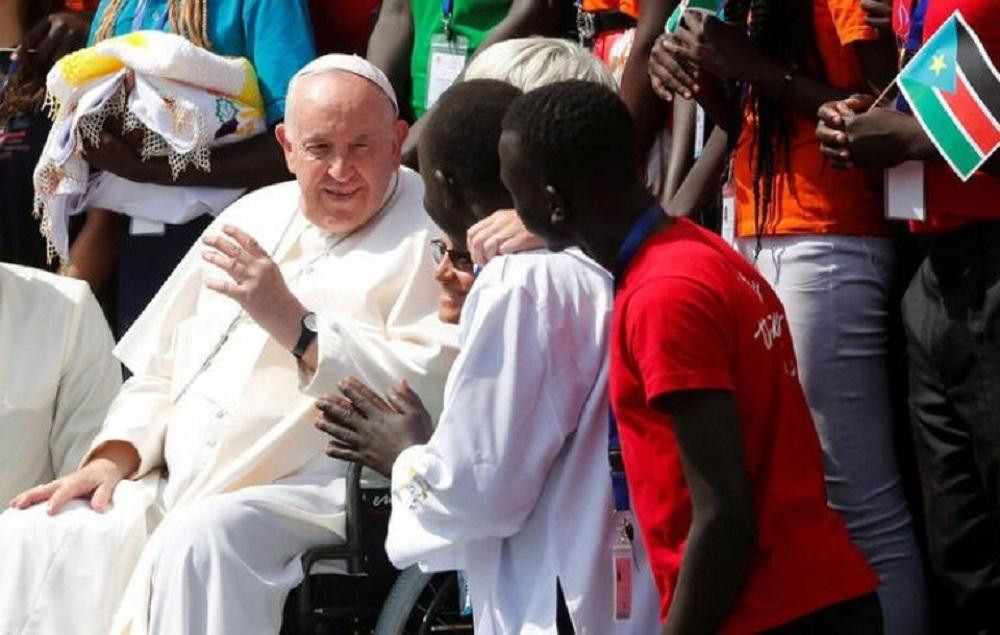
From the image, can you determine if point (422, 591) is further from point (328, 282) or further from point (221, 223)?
point (221, 223)

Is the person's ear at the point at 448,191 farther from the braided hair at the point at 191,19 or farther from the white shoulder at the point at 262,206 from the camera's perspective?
the braided hair at the point at 191,19

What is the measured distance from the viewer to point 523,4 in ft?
20.4

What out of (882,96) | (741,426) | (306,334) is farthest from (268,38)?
(741,426)

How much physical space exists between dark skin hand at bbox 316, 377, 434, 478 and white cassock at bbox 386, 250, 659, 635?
0.50 m

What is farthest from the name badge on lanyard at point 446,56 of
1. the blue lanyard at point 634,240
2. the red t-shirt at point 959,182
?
the blue lanyard at point 634,240

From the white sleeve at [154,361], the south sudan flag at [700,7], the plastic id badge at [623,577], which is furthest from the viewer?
the white sleeve at [154,361]

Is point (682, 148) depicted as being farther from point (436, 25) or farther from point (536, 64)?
point (436, 25)

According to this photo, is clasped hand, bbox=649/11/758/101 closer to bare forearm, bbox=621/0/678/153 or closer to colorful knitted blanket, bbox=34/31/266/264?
bare forearm, bbox=621/0/678/153

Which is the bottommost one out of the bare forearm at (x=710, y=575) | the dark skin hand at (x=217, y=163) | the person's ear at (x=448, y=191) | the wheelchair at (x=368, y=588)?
the wheelchair at (x=368, y=588)

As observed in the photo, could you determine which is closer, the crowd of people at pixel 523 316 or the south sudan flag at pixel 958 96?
the crowd of people at pixel 523 316

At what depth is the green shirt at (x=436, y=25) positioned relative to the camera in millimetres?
6434

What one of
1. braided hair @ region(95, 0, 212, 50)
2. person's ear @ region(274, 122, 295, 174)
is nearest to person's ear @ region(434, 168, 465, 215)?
person's ear @ region(274, 122, 295, 174)

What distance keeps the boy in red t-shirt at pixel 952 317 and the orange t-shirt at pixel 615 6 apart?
1165 mm

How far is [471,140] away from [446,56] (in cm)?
210
